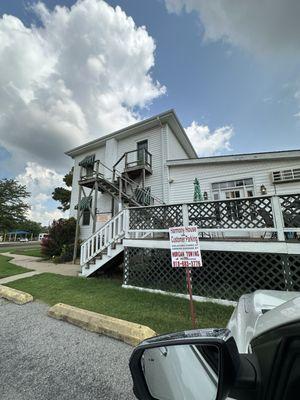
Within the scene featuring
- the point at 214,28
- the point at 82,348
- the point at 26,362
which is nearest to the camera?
the point at 26,362

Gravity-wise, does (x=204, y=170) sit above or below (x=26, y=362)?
above

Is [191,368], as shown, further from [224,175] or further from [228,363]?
[224,175]

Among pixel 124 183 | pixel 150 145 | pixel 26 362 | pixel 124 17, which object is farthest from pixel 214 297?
pixel 124 17

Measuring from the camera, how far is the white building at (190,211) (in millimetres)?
4766

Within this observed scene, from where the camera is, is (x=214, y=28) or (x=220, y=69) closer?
(x=214, y=28)

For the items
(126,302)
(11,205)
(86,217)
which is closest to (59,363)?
(126,302)

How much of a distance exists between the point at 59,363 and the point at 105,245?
455cm

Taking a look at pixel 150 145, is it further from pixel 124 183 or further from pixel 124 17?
pixel 124 17

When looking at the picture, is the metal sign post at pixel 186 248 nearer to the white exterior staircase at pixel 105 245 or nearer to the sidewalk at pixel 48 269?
the white exterior staircase at pixel 105 245

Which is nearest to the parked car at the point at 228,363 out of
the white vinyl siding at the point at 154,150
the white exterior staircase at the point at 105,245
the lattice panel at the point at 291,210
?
the lattice panel at the point at 291,210

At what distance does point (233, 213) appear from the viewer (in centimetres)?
532

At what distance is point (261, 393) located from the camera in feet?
2.04

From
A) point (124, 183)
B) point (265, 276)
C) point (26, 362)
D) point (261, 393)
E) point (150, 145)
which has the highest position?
point (150, 145)

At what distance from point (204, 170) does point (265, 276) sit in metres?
7.46
